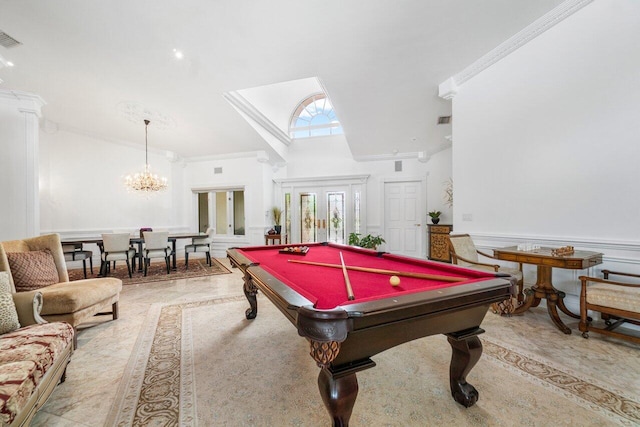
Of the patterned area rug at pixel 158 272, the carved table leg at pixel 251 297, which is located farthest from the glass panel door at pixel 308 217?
the carved table leg at pixel 251 297

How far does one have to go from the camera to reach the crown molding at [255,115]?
5.38 meters

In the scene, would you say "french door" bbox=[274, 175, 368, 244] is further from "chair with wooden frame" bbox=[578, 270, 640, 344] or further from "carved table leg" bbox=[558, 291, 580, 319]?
"chair with wooden frame" bbox=[578, 270, 640, 344]

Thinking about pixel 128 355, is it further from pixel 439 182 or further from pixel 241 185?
pixel 439 182

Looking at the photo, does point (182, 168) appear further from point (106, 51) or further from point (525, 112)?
point (525, 112)

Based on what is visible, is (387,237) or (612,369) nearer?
(612,369)

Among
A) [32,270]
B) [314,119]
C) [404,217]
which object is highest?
[314,119]

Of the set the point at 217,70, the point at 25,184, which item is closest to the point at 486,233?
the point at 217,70

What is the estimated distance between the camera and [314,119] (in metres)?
7.60

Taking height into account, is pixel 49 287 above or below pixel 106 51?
below

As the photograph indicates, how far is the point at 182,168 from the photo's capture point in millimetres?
7957

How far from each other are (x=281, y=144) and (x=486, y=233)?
19.0 feet

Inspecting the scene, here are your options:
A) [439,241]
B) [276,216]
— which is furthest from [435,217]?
[276,216]

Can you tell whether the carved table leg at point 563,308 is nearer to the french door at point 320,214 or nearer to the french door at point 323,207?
the french door at point 323,207

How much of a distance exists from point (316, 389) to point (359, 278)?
2.69 feet
